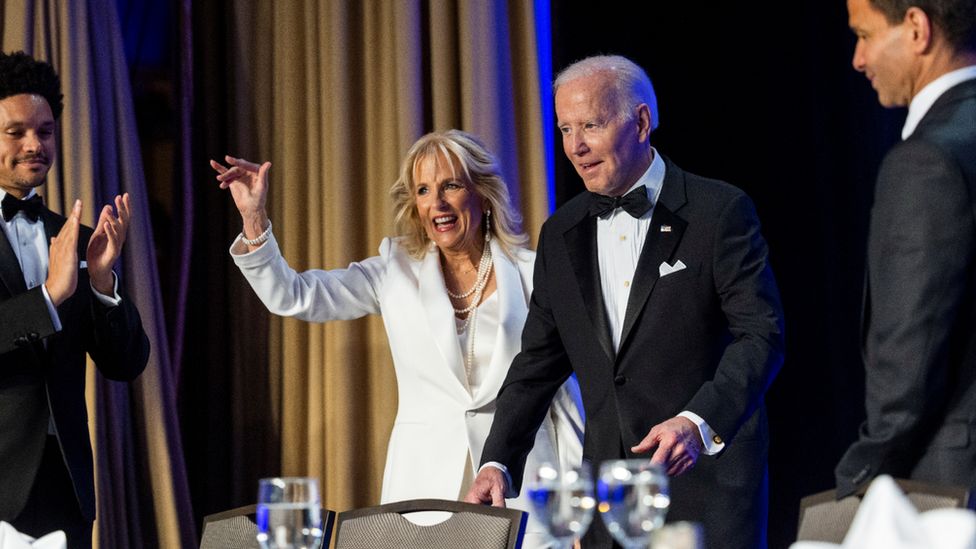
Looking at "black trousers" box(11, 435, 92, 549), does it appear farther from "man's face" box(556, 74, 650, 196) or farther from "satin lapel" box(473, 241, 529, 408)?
"man's face" box(556, 74, 650, 196)

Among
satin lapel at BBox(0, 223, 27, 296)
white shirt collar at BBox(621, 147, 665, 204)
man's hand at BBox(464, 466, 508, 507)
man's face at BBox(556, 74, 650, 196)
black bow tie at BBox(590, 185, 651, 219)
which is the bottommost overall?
man's hand at BBox(464, 466, 508, 507)

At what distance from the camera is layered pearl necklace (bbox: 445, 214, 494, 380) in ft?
12.3

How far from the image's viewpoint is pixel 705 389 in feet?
9.05

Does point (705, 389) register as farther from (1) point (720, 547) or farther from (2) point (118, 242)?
(2) point (118, 242)

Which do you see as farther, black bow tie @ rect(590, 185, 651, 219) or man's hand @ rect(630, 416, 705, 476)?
black bow tie @ rect(590, 185, 651, 219)

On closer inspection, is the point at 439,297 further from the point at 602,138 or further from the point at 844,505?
the point at 844,505

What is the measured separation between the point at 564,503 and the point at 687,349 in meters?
1.15

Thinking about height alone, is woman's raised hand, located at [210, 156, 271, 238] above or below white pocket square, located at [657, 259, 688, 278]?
above

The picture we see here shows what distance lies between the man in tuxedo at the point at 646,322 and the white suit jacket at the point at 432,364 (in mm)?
436

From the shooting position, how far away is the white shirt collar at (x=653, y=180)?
10.4 feet

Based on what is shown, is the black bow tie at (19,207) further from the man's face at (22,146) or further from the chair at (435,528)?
the chair at (435,528)

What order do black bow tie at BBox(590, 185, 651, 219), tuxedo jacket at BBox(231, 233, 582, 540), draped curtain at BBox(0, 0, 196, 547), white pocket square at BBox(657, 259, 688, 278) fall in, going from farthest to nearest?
draped curtain at BBox(0, 0, 196, 547) < tuxedo jacket at BBox(231, 233, 582, 540) < black bow tie at BBox(590, 185, 651, 219) < white pocket square at BBox(657, 259, 688, 278)

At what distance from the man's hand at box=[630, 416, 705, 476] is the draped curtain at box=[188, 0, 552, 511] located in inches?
79.9

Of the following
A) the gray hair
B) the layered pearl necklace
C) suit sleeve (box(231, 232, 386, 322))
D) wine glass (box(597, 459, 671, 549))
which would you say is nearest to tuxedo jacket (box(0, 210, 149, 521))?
suit sleeve (box(231, 232, 386, 322))
